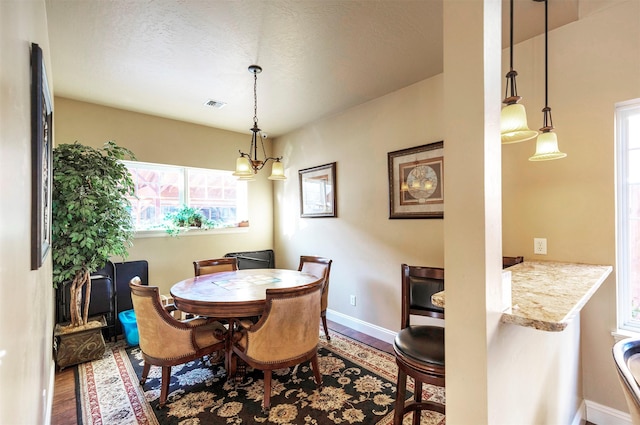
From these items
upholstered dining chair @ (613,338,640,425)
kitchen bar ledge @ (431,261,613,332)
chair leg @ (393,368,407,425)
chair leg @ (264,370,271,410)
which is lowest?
chair leg @ (264,370,271,410)

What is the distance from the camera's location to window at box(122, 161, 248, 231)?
12.3ft

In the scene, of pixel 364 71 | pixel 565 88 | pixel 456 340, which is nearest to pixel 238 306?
pixel 456 340

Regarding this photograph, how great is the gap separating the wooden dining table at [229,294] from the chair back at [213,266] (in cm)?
32

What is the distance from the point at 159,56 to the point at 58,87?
1.42m

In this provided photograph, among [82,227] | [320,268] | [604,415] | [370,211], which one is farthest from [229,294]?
[604,415]

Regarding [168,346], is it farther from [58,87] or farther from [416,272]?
[58,87]

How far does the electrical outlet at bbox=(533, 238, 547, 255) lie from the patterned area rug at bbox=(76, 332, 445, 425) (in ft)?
4.32

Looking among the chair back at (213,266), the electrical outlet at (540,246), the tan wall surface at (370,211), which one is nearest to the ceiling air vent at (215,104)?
the tan wall surface at (370,211)

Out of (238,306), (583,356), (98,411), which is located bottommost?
(98,411)

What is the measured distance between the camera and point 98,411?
2090 millimetres

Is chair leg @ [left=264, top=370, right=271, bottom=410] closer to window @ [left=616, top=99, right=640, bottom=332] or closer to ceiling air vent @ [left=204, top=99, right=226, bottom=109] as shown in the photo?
window @ [left=616, top=99, right=640, bottom=332]

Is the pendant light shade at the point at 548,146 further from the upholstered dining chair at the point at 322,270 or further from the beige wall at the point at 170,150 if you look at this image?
the beige wall at the point at 170,150

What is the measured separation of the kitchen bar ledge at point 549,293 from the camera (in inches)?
38.6

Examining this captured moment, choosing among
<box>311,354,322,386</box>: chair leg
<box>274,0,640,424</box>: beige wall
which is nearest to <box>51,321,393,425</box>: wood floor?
<box>311,354,322,386</box>: chair leg
